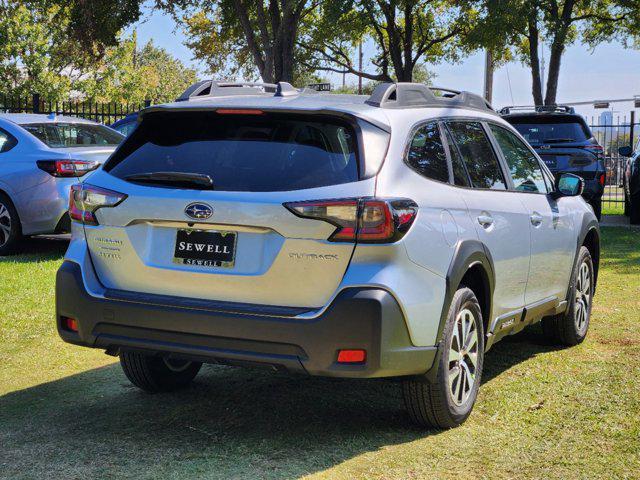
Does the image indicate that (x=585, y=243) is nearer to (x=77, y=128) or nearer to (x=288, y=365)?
(x=288, y=365)

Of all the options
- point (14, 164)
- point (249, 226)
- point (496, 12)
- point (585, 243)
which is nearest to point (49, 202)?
point (14, 164)

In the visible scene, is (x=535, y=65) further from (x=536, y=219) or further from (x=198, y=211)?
(x=198, y=211)

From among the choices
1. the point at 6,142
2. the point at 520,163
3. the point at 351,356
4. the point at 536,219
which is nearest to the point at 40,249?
the point at 6,142

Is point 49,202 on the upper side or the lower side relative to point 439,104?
lower

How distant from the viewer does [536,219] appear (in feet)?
19.7

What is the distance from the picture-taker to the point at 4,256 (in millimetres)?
11484

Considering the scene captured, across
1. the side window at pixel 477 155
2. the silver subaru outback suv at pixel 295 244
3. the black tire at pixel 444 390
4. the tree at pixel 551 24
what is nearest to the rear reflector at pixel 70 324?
the silver subaru outback suv at pixel 295 244

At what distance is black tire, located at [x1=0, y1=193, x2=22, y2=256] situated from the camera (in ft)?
37.0

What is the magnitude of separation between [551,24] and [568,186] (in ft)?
56.8

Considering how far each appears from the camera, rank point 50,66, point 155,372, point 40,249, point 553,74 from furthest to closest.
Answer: point 50,66, point 553,74, point 40,249, point 155,372

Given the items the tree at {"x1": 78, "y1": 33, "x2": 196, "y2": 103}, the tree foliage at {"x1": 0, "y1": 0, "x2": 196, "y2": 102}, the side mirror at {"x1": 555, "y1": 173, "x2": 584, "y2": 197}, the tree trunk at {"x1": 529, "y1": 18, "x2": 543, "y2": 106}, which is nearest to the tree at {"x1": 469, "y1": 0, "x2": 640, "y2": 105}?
the tree trunk at {"x1": 529, "y1": 18, "x2": 543, "y2": 106}

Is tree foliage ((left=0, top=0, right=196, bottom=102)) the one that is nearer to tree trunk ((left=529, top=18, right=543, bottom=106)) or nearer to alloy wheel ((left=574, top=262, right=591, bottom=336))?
tree trunk ((left=529, top=18, right=543, bottom=106))

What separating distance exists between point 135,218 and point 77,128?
7606 mm

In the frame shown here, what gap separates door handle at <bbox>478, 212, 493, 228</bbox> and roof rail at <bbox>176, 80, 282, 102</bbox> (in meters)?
1.36
